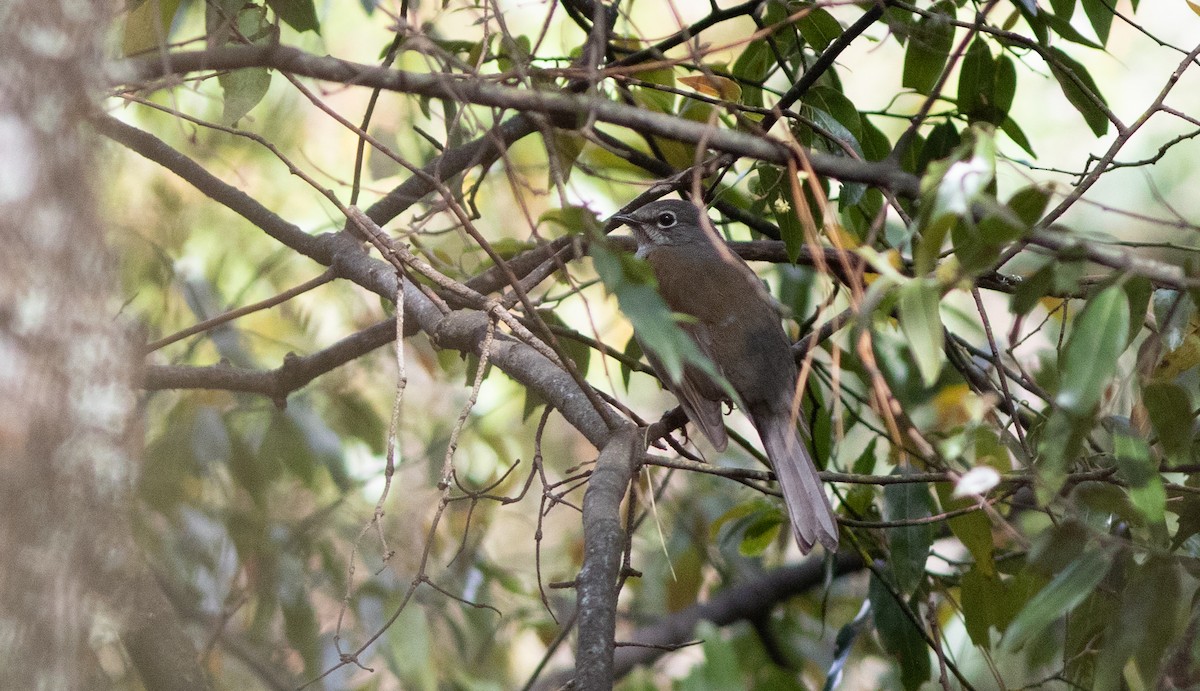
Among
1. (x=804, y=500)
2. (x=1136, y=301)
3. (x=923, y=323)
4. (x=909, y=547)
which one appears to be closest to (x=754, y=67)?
(x=804, y=500)

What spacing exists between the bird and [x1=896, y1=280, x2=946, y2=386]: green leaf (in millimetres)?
1544

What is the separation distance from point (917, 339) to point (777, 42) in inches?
94.5

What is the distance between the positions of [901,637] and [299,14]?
2.94m

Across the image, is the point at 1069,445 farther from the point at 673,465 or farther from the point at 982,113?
the point at 982,113

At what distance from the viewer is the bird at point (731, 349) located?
11.5ft

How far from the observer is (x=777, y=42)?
13.2 feet

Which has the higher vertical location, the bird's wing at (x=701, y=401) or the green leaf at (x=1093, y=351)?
the bird's wing at (x=701, y=401)

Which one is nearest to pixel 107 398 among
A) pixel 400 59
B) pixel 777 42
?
pixel 777 42

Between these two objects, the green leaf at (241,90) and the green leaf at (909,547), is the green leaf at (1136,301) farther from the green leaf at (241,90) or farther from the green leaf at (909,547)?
the green leaf at (241,90)

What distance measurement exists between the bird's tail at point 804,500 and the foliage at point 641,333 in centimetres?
27

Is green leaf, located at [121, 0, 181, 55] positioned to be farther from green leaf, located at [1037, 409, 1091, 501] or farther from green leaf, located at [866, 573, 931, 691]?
green leaf, located at [866, 573, 931, 691]

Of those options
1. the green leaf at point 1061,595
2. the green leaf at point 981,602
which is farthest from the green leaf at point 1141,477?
the green leaf at point 981,602

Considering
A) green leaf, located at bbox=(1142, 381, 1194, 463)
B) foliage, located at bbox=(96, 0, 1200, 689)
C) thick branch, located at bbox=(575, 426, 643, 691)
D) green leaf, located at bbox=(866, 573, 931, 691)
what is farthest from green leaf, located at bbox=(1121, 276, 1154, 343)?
green leaf, located at bbox=(866, 573, 931, 691)

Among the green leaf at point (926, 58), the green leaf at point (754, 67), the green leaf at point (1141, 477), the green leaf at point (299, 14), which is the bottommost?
the green leaf at point (1141, 477)
